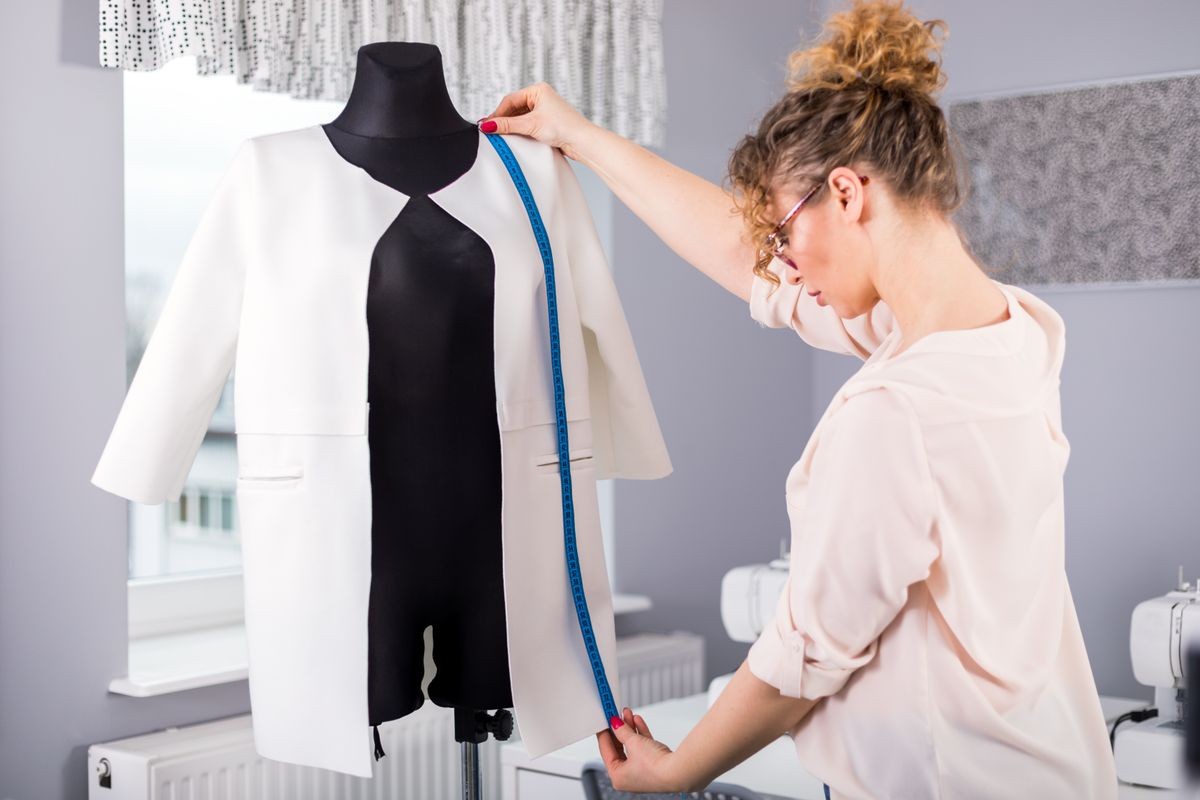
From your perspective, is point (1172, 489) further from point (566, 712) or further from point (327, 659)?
point (327, 659)

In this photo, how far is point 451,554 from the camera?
1418mm

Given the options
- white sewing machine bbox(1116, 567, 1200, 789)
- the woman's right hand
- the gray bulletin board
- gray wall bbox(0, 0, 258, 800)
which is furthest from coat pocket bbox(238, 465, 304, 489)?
the gray bulletin board

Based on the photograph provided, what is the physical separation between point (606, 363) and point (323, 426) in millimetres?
403

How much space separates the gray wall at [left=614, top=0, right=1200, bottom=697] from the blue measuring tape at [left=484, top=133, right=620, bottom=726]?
1699 millimetres

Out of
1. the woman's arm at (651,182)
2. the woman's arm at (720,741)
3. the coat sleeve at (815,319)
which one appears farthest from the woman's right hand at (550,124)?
the woman's arm at (720,741)

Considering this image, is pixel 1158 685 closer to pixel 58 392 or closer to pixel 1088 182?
pixel 1088 182

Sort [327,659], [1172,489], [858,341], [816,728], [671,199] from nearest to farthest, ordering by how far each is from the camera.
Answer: [816,728] → [327,659] → [858,341] → [671,199] → [1172,489]

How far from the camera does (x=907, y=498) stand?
105 centimetres

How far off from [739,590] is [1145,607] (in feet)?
2.55

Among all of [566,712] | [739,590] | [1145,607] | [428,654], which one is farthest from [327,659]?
[1145,607]

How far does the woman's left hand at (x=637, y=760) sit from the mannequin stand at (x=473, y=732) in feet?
0.40

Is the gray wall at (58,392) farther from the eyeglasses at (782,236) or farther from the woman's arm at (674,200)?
the eyeglasses at (782,236)

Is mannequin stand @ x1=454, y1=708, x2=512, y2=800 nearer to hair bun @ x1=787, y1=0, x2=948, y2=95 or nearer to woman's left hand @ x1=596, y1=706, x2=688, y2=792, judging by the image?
woman's left hand @ x1=596, y1=706, x2=688, y2=792

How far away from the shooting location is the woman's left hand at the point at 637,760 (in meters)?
1.32
